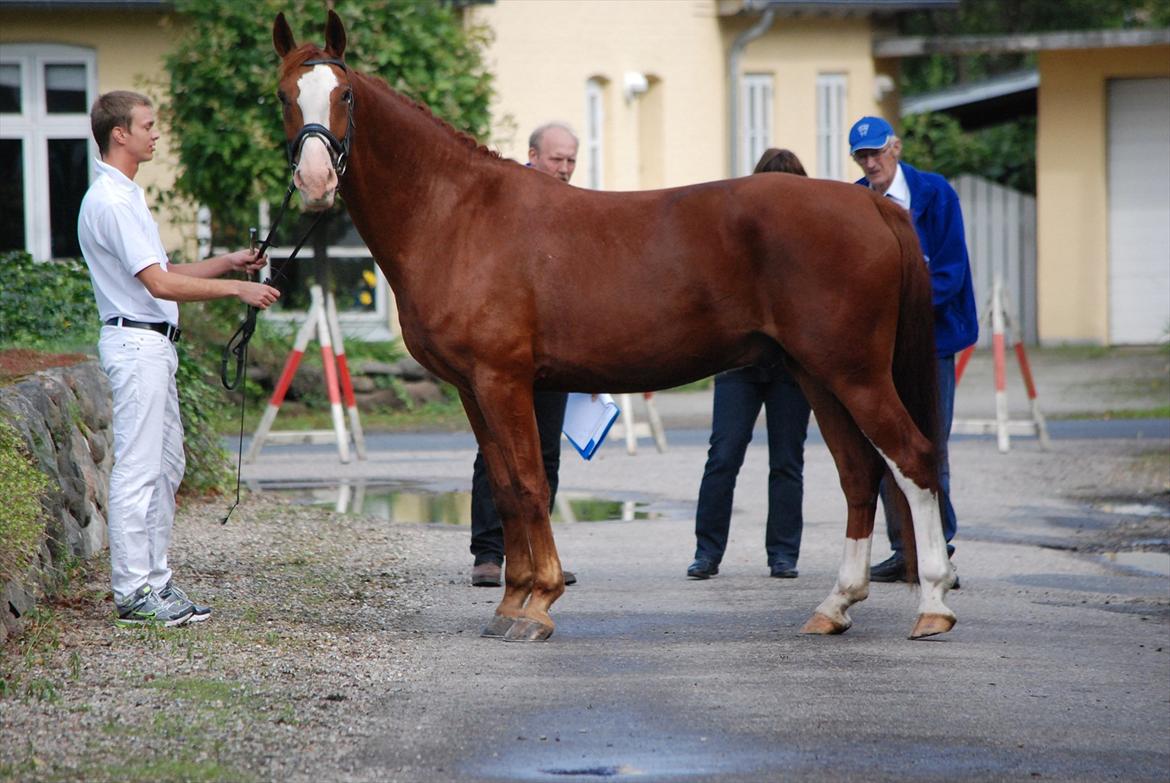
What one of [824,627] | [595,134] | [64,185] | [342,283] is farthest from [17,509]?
[595,134]

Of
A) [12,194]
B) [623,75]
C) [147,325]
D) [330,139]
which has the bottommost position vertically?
[147,325]

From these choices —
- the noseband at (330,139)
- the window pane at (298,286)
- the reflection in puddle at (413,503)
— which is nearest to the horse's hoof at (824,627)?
the noseband at (330,139)

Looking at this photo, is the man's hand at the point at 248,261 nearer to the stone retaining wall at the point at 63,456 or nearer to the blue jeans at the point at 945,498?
the stone retaining wall at the point at 63,456

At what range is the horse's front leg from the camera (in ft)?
22.3

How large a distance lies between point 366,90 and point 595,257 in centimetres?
113

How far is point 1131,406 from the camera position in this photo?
17328mm

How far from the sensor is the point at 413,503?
1165 cm

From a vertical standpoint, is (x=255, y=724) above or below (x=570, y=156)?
below

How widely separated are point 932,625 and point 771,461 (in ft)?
6.58

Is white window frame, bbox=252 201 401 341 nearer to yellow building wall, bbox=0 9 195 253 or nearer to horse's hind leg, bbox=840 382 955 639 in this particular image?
yellow building wall, bbox=0 9 195 253

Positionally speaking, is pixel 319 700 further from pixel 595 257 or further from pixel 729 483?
pixel 729 483

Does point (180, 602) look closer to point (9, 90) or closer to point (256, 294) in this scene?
point (256, 294)

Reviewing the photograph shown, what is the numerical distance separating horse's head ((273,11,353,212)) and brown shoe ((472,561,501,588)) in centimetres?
238

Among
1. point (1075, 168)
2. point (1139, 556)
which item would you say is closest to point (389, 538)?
point (1139, 556)
